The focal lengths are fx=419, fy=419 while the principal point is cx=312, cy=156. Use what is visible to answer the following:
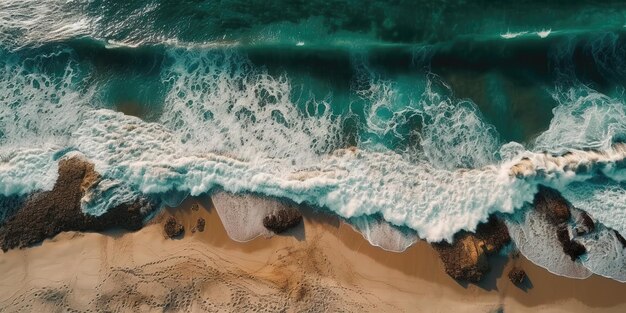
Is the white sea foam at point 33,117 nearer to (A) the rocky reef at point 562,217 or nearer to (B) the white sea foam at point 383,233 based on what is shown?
(B) the white sea foam at point 383,233

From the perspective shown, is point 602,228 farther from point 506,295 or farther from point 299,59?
point 299,59

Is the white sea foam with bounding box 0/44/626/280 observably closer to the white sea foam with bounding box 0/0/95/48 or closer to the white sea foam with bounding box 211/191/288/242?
the white sea foam with bounding box 211/191/288/242

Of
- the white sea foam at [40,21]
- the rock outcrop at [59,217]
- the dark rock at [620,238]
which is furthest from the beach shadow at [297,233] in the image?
the white sea foam at [40,21]

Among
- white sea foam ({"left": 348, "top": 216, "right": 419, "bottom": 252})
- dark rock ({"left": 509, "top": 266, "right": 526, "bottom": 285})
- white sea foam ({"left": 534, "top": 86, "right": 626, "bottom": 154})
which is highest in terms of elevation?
white sea foam ({"left": 534, "top": 86, "right": 626, "bottom": 154})

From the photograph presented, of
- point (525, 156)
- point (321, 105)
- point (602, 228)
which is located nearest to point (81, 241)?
point (321, 105)

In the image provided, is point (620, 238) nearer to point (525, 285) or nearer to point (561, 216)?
point (561, 216)

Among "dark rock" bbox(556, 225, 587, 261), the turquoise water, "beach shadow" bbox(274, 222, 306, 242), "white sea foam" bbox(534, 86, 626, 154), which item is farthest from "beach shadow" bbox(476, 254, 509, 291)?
"beach shadow" bbox(274, 222, 306, 242)

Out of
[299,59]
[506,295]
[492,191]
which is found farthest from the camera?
[299,59]
